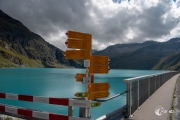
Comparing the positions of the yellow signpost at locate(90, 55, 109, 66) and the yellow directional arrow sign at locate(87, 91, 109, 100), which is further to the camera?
the yellow signpost at locate(90, 55, 109, 66)

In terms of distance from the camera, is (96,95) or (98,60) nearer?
(96,95)

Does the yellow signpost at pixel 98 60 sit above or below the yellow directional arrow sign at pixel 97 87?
above

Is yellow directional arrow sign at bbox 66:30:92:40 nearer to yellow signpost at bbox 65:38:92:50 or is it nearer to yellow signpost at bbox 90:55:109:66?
yellow signpost at bbox 65:38:92:50

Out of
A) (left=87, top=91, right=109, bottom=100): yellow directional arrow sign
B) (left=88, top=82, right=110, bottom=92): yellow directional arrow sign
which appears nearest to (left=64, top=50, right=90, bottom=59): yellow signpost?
(left=88, top=82, right=110, bottom=92): yellow directional arrow sign

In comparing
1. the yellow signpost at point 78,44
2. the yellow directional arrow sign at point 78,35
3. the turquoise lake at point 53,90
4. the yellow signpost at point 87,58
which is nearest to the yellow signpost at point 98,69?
the yellow signpost at point 87,58

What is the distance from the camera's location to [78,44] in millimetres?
5961

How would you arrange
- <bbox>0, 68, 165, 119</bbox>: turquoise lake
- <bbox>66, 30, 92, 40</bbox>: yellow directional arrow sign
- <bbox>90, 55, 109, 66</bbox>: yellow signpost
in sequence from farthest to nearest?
<bbox>0, 68, 165, 119</bbox>: turquoise lake < <bbox>90, 55, 109, 66</bbox>: yellow signpost < <bbox>66, 30, 92, 40</bbox>: yellow directional arrow sign

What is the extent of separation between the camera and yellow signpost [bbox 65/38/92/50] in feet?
19.4

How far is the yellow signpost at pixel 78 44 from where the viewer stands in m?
5.92

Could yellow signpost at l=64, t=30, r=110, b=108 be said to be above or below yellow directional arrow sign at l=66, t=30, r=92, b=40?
below

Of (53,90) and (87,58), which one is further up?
(87,58)

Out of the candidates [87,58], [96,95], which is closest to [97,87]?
[96,95]

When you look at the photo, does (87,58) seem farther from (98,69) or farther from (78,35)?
(78,35)

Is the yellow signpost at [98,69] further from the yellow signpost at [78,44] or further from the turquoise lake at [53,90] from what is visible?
the turquoise lake at [53,90]
